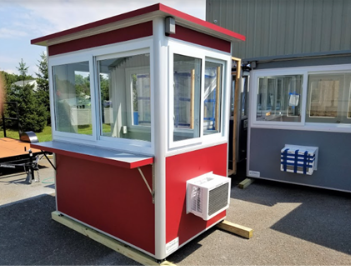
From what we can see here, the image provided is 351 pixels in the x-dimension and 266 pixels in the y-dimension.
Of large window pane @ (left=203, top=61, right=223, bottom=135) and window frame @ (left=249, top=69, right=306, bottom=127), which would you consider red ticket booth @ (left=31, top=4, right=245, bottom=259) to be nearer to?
large window pane @ (left=203, top=61, right=223, bottom=135)

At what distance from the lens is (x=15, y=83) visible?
1185 cm

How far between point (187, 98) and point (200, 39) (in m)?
0.56

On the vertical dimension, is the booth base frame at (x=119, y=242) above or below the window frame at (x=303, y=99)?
below

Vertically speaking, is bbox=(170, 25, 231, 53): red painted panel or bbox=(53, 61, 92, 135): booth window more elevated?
bbox=(170, 25, 231, 53): red painted panel

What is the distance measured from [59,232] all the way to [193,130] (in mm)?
1895

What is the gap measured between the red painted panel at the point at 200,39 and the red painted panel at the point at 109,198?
1.15 meters

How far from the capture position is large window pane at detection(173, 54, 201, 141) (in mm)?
2483

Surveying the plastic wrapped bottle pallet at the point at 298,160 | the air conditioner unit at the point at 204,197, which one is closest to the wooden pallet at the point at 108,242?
the air conditioner unit at the point at 204,197

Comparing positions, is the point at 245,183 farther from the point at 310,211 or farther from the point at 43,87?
the point at 43,87

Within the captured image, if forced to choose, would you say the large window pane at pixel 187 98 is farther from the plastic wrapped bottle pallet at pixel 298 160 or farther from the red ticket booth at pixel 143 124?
the plastic wrapped bottle pallet at pixel 298 160

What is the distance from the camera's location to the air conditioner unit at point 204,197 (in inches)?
95.5

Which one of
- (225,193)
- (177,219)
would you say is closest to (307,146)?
(225,193)

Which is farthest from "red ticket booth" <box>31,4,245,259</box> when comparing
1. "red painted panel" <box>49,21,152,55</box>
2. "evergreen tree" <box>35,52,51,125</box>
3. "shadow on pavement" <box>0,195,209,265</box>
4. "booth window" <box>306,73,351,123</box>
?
"evergreen tree" <box>35,52,51,125</box>

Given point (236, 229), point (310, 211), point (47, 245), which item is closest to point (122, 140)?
point (47, 245)
